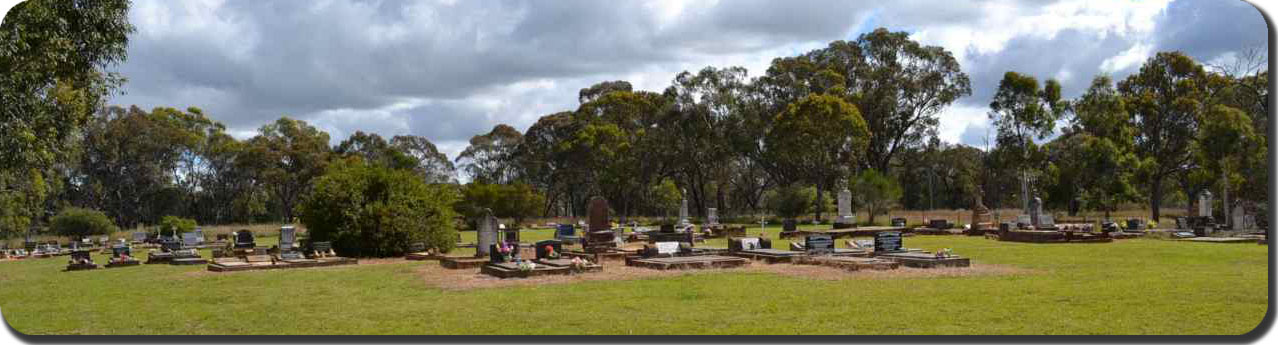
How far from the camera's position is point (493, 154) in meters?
79.3

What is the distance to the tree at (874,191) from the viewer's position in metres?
46.6

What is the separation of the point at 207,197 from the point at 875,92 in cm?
4768

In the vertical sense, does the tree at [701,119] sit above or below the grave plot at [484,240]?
above

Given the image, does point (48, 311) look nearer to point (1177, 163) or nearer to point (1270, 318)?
point (1270, 318)

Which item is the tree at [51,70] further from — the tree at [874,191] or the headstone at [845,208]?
the tree at [874,191]

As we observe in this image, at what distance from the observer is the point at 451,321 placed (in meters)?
10.2

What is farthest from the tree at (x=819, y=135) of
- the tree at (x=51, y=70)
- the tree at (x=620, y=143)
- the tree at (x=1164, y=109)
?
the tree at (x=51, y=70)

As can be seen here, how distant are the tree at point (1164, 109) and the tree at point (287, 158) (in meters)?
49.5

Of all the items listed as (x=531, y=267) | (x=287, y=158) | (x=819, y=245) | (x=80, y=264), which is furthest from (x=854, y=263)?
(x=287, y=158)

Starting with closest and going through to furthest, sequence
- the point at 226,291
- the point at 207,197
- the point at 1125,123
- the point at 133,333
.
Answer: the point at 133,333 → the point at 226,291 → the point at 1125,123 → the point at 207,197

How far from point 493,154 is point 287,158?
60.0ft

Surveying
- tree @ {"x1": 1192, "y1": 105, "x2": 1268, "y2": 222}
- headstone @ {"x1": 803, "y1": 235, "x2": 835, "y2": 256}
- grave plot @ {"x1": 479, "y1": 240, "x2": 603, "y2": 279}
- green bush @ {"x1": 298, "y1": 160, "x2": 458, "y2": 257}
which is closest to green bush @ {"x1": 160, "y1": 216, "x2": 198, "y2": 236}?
green bush @ {"x1": 298, "y1": 160, "x2": 458, "y2": 257}

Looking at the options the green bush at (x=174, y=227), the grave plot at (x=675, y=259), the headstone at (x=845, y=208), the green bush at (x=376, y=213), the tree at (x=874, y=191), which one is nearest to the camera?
the grave plot at (x=675, y=259)

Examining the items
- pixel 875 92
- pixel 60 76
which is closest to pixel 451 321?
pixel 60 76
